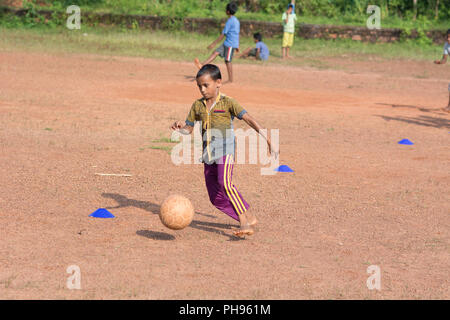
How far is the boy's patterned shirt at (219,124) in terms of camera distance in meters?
5.50

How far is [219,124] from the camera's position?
5551 millimetres

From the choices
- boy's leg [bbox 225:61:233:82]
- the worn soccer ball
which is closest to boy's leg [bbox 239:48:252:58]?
boy's leg [bbox 225:61:233:82]

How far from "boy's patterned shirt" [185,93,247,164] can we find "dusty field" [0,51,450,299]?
75 cm

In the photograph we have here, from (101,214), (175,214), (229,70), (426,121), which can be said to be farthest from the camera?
(229,70)

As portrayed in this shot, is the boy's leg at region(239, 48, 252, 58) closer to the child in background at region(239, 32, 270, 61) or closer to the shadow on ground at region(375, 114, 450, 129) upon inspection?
the child in background at region(239, 32, 270, 61)

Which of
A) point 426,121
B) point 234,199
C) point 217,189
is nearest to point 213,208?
point 217,189

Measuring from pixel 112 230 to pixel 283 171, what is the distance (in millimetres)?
2951

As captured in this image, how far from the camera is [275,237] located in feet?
18.5

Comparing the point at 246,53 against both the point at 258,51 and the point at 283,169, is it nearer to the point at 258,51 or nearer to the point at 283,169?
the point at 258,51

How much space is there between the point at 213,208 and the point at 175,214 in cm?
122

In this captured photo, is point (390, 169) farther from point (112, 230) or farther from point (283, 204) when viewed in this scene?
point (112, 230)

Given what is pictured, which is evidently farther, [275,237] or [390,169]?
[390,169]

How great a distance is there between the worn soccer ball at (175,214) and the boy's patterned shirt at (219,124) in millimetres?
443

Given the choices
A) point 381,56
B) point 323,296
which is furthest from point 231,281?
point 381,56
